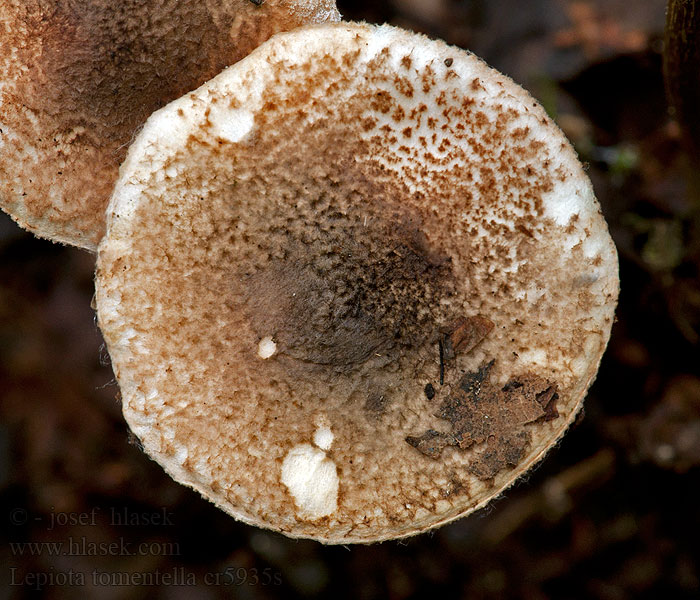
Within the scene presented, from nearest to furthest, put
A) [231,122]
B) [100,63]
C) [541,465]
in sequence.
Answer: [231,122] → [100,63] → [541,465]

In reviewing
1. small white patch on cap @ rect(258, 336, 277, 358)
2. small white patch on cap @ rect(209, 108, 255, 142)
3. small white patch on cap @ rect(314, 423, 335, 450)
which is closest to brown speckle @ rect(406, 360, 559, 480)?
small white patch on cap @ rect(314, 423, 335, 450)

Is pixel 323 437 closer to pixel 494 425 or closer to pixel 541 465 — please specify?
pixel 494 425

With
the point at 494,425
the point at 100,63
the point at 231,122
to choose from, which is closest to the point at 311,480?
the point at 494,425

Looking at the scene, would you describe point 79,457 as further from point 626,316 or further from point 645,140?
point 645,140

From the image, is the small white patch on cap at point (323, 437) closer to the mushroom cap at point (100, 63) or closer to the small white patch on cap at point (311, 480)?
the small white patch on cap at point (311, 480)

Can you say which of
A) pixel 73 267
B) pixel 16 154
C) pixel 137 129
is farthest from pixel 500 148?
pixel 73 267

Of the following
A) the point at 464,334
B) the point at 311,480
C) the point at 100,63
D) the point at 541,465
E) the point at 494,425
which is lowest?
the point at 541,465
